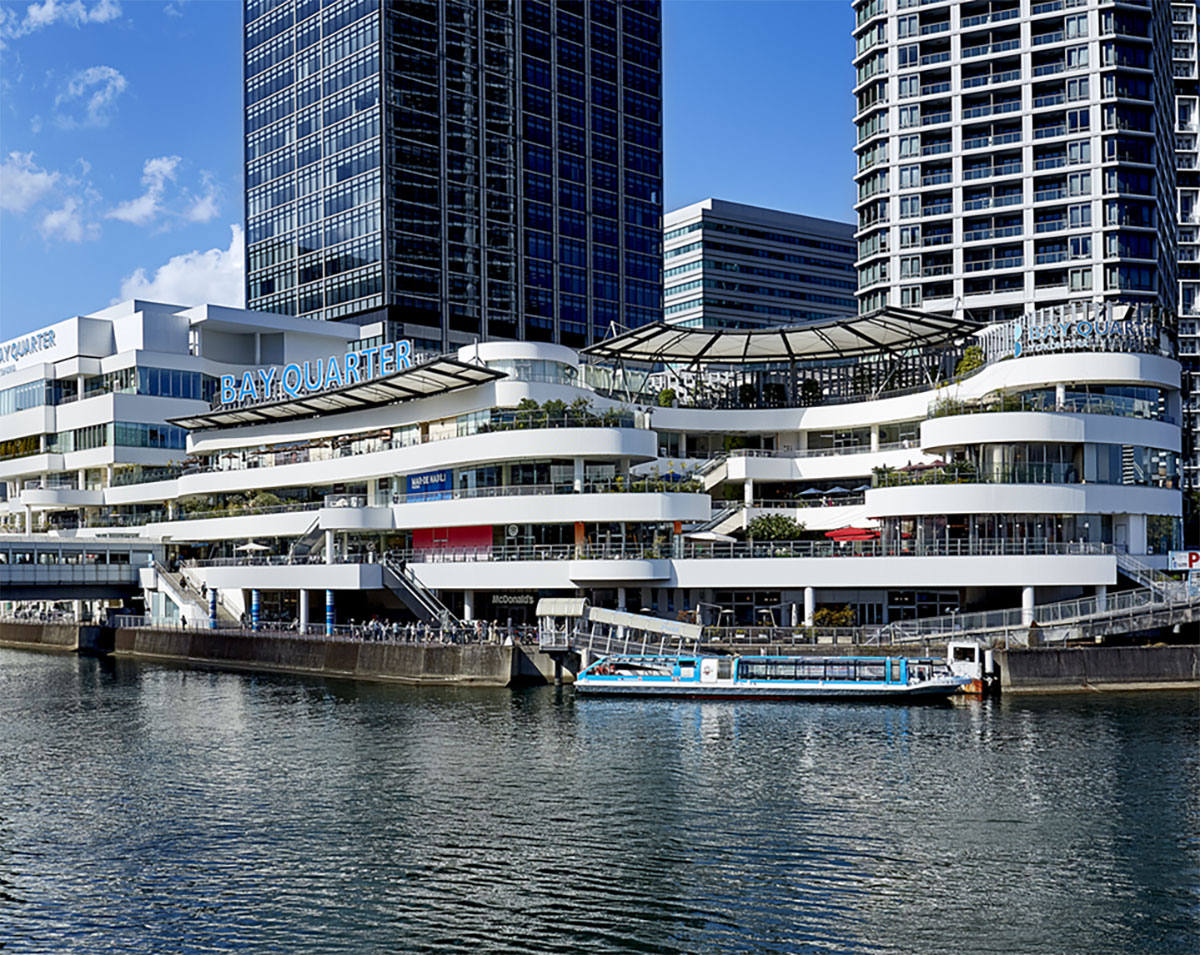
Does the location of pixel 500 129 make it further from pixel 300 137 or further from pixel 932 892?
pixel 932 892

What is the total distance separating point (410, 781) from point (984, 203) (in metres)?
109

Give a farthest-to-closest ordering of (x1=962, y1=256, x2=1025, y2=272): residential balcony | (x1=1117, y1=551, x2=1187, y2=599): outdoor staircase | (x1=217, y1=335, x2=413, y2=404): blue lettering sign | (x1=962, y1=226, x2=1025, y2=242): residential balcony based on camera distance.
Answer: (x1=962, y1=226, x2=1025, y2=242): residential balcony
(x1=962, y1=256, x2=1025, y2=272): residential balcony
(x1=217, y1=335, x2=413, y2=404): blue lettering sign
(x1=1117, y1=551, x2=1187, y2=599): outdoor staircase

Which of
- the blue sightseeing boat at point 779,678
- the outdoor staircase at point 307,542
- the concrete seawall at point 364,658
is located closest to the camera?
the blue sightseeing boat at point 779,678

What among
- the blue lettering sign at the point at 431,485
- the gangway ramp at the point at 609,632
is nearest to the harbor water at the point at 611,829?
the gangway ramp at the point at 609,632

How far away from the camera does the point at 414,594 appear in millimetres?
91188

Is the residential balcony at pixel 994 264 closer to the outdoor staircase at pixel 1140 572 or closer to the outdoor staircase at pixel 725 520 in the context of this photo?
the outdoor staircase at pixel 725 520

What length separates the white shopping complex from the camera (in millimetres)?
82188

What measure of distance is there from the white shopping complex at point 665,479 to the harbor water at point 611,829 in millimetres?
17311

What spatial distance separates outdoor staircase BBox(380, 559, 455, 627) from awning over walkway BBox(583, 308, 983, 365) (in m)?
24.3

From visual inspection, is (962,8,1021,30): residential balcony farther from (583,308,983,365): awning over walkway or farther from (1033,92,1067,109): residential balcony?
(583,308,983,365): awning over walkway

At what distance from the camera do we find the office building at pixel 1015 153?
5335 inches

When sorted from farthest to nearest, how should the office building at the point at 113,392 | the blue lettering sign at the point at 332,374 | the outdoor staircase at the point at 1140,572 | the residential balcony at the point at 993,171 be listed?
the residential balcony at the point at 993,171 < the office building at the point at 113,392 < the blue lettering sign at the point at 332,374 < the outdoor staircase at the point at 1140,572

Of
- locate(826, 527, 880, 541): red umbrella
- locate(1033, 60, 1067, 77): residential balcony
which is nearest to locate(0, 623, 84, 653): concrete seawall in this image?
locate(826, 527, 880, 541): red umbrella

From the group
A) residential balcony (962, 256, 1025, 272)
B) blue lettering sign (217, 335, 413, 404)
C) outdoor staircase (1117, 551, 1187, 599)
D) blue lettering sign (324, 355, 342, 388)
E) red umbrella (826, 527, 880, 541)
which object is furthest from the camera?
residential balcony (962, 256, 1025, 272)
